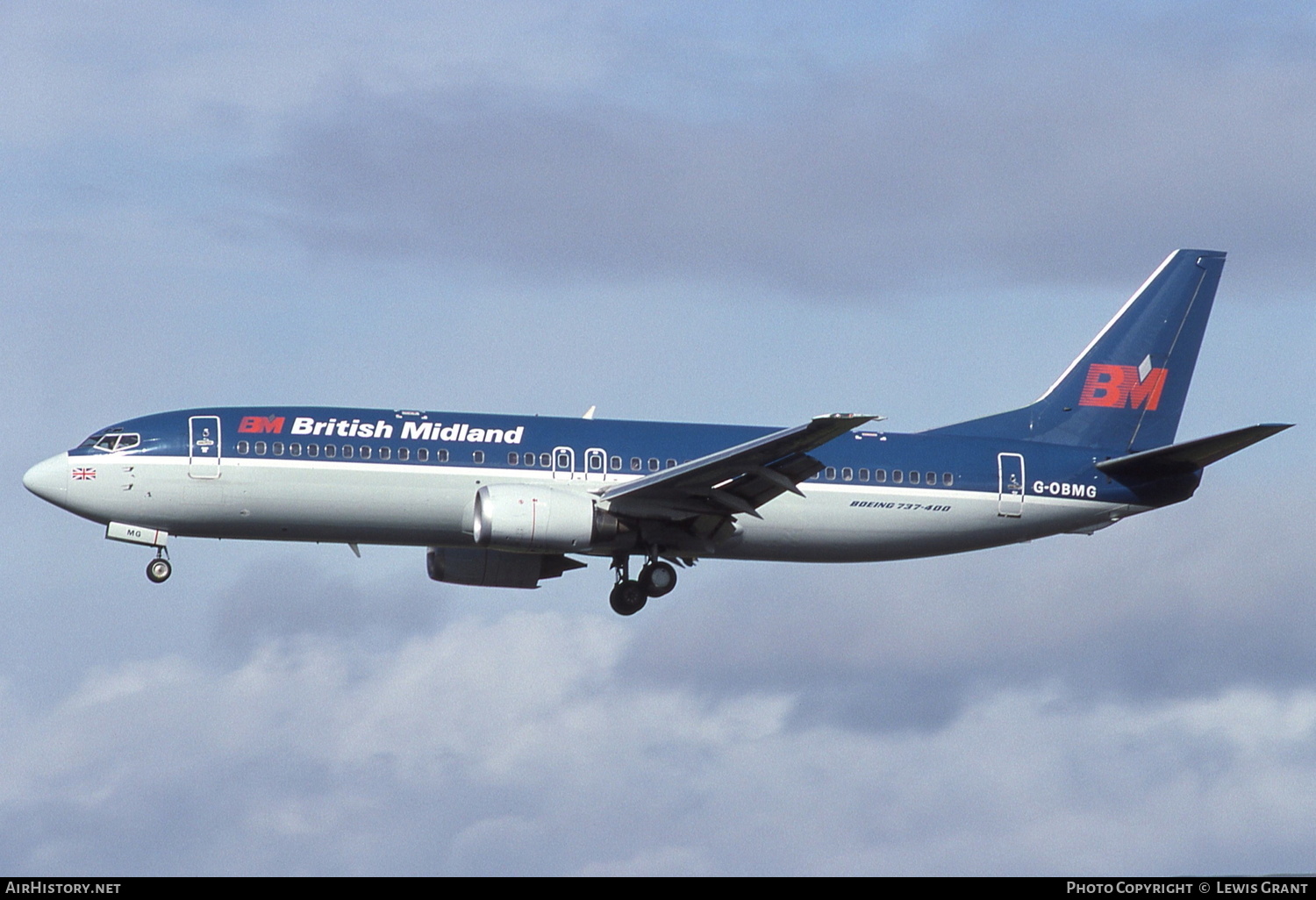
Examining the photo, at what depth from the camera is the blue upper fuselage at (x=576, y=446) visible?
1812 inches

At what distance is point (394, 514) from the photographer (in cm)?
4578

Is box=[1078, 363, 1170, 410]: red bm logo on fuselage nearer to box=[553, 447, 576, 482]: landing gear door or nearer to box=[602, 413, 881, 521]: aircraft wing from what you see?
box=[602, 413, 881, 521]: aircraft wing

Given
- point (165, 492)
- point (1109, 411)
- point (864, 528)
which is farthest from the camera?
point (1109, 411)

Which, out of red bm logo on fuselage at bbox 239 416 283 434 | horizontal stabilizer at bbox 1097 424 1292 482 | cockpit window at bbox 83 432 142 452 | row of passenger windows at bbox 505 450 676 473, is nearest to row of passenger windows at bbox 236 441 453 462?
red bm logo on fuselage at bbox 239 416 283 434

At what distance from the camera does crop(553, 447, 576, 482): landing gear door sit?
1855 inches

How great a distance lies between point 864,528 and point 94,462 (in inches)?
779

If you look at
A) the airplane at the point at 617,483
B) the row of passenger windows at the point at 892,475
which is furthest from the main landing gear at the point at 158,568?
the row of passenger windows at the point at 892,475

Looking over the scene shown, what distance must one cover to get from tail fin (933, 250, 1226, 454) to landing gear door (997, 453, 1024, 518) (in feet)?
7.44

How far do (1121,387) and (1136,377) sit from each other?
65 cm

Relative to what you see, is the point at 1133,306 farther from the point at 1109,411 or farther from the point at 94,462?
the point at 94,462

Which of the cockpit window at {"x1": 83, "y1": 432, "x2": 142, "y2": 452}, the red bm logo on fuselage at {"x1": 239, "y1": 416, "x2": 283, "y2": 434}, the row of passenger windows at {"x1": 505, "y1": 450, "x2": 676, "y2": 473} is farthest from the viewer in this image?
the row of passenger windows at {"x1": 505, "y1": 450, "x2": 676, "y2": 473}

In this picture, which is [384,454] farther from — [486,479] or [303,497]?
[486,479]
